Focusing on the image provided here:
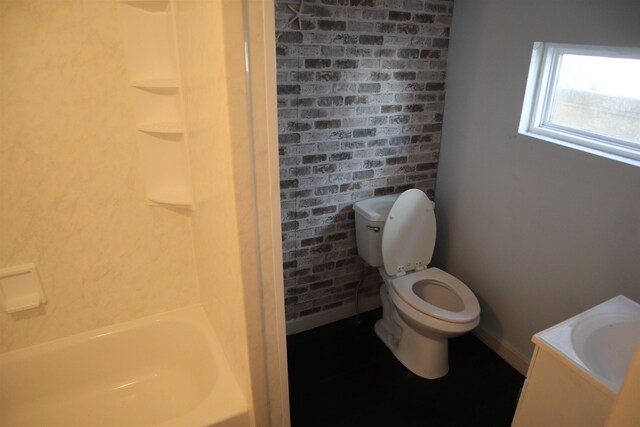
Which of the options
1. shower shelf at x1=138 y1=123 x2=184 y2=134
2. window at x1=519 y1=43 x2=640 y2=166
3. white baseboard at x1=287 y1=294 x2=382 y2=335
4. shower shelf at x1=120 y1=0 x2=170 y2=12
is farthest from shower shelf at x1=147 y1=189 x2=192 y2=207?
window at x1=519 y1=43 x2=640 y2=166

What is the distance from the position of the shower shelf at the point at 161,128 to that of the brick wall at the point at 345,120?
603 millimetres

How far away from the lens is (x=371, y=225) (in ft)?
7.88

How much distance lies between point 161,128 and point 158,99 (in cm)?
13

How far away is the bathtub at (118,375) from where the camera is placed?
6.05 feet

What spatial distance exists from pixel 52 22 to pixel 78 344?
1354mm

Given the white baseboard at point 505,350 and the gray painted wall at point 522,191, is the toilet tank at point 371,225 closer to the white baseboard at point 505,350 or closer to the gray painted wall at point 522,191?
the gray painted wall at point 522,191

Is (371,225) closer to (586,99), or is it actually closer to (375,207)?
(375,207)

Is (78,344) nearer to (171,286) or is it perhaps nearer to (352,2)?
(171,286)

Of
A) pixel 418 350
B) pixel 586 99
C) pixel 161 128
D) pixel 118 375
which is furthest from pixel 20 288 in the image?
pixel 586 99

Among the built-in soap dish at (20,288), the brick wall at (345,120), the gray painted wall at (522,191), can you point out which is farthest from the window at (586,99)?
the built-in soap dish at (20,288)

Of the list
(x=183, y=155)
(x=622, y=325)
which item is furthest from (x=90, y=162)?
(x=622, y=325)

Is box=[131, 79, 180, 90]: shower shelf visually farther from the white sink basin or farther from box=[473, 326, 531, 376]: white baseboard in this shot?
box=[473, 326, 531, 376]: white baseboard

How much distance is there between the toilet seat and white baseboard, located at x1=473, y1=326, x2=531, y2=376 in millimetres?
381

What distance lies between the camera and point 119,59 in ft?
5.45
